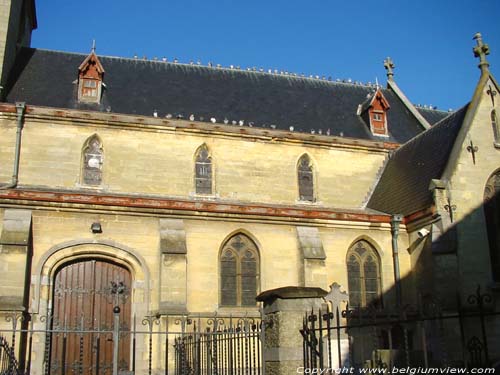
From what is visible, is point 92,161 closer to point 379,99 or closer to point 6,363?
point 6,363

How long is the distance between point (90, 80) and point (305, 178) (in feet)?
27.1

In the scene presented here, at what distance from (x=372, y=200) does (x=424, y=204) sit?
3.42m

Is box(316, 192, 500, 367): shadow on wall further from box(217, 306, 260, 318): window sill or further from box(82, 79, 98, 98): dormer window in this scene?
box(82, 79, 98, 98): dormer window

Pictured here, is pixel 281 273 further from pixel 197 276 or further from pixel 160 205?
pixel 160 205

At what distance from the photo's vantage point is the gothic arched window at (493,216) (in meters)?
17.3

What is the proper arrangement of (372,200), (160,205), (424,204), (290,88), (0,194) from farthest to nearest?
1. (290,88)
2. (372,200)
3. (424,204)
4. (160,205)
5. (0,194)

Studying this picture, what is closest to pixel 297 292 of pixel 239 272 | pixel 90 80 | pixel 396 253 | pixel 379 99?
pixel 239 272

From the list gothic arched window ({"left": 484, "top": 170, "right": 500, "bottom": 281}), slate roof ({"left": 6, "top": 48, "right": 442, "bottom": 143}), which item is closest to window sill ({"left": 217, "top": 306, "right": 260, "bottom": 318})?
slate roof ({"left": 6, "top": 48, "right": 442, "bottom": 143})

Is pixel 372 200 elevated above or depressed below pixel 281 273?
above

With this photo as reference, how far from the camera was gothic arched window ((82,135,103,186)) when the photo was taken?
1856cm

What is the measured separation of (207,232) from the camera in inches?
688

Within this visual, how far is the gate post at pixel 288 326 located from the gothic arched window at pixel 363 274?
10.4 m

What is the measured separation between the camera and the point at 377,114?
23.0m

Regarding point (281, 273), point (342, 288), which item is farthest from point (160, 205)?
point (342, 288)
